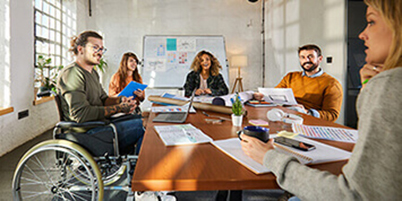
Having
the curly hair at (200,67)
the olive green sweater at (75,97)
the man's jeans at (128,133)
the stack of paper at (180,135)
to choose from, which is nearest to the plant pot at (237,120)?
the stack of paper at (180,135)

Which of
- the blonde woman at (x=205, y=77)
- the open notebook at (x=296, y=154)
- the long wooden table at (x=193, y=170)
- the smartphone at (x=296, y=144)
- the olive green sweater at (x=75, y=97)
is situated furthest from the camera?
the blonde woman at (x=205, y=77)

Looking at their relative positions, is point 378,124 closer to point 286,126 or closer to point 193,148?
point 193,148

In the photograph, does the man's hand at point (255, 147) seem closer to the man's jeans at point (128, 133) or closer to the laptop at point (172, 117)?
the laptop at point (172, 117)

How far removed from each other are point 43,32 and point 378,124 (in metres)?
5.52

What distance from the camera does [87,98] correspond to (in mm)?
2096

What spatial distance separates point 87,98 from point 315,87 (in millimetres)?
2246

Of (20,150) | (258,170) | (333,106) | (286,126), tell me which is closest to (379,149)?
(258,170)

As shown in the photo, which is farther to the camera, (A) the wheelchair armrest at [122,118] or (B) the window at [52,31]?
(B) the window at [52,31]

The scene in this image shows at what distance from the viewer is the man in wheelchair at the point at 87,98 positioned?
184cm

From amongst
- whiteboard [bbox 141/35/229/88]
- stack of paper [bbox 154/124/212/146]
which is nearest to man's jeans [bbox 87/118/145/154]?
stack of paper [bbox 154/124/212/146]

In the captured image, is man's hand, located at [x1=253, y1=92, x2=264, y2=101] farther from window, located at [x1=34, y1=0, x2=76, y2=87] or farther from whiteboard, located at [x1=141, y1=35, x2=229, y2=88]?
whiteboard, located at [x1=141, y1=35, x2=229, y2=88]

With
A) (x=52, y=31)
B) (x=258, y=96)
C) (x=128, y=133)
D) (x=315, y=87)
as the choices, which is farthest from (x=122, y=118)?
(x=52, y=31)

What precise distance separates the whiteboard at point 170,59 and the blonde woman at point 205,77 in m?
2.84

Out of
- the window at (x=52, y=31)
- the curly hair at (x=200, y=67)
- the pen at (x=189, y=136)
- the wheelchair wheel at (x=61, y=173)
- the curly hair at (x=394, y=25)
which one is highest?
the window at (x=52, y=31)
